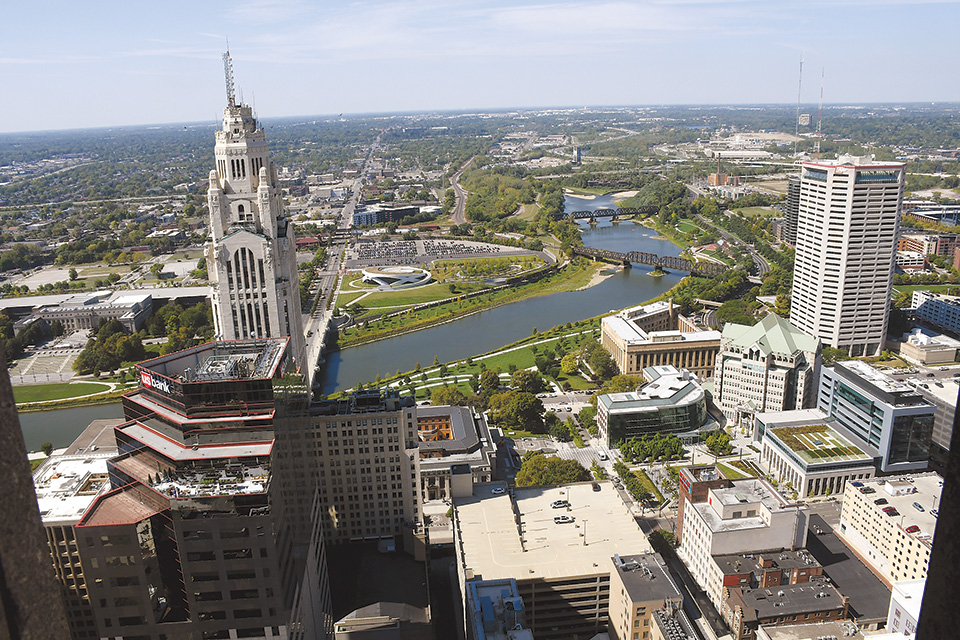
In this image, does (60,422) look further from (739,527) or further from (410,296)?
(739,527)

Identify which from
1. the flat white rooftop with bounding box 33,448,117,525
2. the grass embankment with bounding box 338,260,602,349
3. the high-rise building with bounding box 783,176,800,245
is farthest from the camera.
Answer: the high-rise building with bounding box 783,176,800,245

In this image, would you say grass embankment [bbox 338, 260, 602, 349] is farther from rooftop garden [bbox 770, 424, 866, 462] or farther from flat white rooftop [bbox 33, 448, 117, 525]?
rooftop garden [bbox 770, 424, 866, 462]

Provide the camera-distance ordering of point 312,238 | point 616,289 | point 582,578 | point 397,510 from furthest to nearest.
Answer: point 312,238 → point 616,289 → point 397,510 → point 582,578

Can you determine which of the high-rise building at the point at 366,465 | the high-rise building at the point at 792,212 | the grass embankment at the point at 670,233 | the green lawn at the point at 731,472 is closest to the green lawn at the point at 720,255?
the grass embankment at the point at 670,233

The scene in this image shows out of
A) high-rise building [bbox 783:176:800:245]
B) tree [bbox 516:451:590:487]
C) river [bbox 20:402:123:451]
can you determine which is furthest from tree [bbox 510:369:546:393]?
high-rise building [bbox 783:176:800:245]

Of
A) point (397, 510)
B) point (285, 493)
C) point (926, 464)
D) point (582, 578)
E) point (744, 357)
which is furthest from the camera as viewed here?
point (744, 357)

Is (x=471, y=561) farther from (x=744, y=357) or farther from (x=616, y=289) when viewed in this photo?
(x=616, y=289)

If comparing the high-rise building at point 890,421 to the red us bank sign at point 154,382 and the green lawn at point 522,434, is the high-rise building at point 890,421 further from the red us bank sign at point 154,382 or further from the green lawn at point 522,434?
the red us bank sign at point 154,382

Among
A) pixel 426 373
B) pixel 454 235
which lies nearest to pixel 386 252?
pixel 454 235
